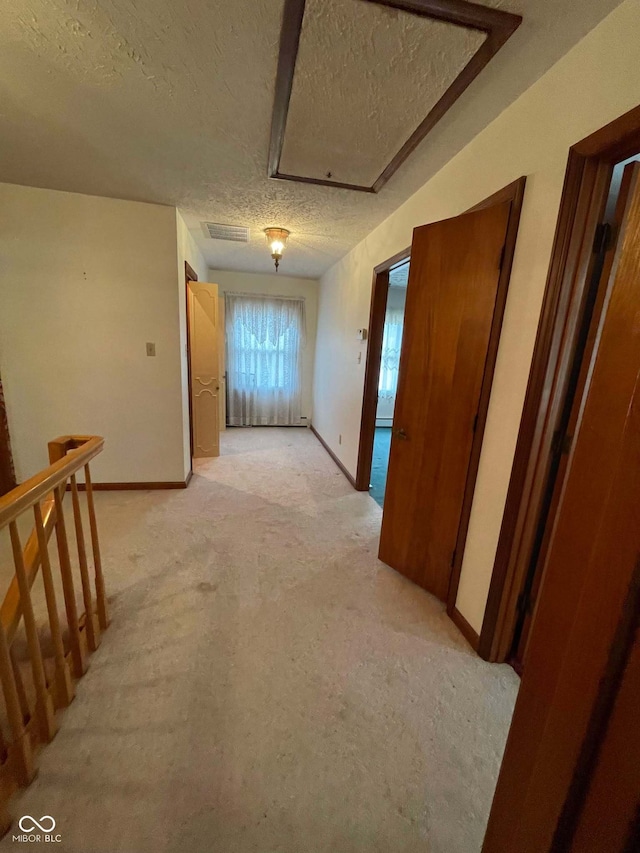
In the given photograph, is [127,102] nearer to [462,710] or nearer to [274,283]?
[462,710]

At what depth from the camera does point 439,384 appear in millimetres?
1747

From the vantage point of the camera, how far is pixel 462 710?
1313 millimetres

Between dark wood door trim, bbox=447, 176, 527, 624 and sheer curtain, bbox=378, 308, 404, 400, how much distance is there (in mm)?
4148

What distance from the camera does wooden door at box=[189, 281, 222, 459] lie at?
12.3ft

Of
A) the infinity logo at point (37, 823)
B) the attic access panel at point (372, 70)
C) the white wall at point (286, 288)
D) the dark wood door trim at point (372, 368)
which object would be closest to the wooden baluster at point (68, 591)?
the infinity logo at point (37, 823)

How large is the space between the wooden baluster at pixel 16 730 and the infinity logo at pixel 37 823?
0.31ft

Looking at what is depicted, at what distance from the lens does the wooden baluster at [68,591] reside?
1239 millimetres

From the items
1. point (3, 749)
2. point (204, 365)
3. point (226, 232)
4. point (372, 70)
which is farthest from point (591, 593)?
point (204, 365)

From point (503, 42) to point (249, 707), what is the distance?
251cm

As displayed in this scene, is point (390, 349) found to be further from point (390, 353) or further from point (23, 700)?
point (23, 700)

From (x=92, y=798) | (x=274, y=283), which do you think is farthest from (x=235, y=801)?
(x=274, y=283)

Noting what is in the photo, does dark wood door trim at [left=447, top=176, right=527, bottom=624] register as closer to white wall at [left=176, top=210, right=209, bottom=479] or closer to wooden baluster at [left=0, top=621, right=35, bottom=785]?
wooden baluster at [left=0, top=621, right=35, bottom=785]

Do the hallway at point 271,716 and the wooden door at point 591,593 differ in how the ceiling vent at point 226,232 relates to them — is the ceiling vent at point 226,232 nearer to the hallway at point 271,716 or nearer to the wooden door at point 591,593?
the hallway at point 271,716

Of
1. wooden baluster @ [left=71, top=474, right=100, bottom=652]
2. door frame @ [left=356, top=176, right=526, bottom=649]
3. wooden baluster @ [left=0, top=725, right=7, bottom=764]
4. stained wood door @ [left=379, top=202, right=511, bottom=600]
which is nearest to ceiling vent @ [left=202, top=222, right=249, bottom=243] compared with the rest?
door frame @ [left=356, top=176, right=526, bottom=649]
